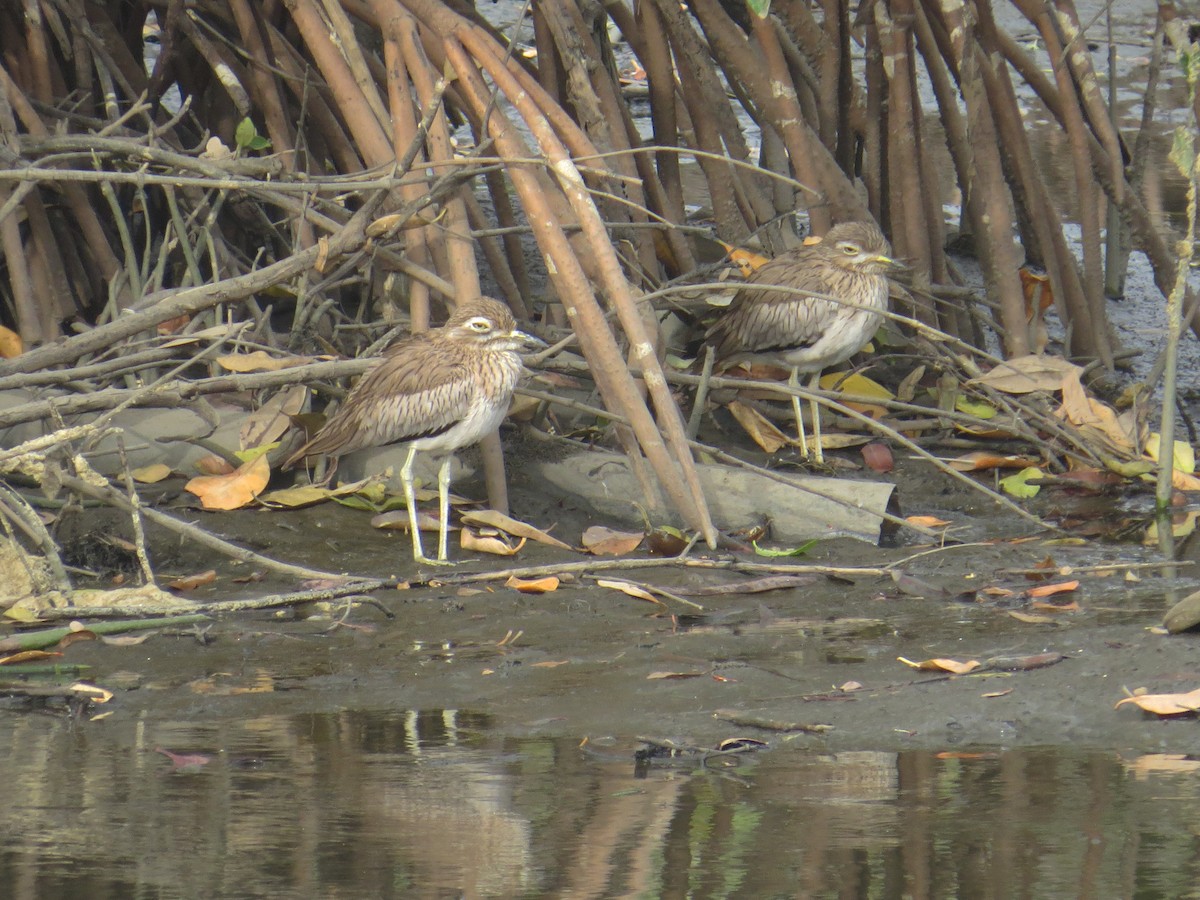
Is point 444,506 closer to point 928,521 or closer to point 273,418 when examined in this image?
point 273,418

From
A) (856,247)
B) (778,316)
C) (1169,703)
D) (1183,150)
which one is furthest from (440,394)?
(1169,703)

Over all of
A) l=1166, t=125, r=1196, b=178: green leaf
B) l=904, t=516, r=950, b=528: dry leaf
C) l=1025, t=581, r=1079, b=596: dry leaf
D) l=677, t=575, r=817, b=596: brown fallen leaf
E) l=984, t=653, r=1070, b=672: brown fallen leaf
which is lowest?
l=904, t=516, r=950, b=528: dry leaf

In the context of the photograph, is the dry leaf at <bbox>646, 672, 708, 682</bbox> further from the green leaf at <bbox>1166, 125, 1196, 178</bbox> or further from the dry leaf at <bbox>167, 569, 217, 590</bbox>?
the green leaf at <bbox>1166, 125, 1196, 178</bbox>

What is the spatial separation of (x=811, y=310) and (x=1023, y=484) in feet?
3.41

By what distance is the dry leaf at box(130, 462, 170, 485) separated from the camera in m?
5.49

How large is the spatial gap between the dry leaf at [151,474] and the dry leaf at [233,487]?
0.14 m

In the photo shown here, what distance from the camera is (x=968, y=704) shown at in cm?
361

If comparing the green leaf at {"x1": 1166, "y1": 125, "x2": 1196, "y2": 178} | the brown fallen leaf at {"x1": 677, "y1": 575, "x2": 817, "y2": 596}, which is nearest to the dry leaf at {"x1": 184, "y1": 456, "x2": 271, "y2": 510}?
the brown fallen leaf at {"x1": 677, "y1": 575, "x2": 817, "y2": 596}

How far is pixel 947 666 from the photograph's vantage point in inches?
152

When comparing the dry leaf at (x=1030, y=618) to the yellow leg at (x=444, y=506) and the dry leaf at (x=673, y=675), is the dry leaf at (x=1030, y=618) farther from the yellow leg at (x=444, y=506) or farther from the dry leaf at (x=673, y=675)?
the yellow leg at (x=444, y=506)

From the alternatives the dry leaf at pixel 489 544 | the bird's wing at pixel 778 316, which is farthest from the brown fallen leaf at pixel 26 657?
the bird's wing at pixel 778 316

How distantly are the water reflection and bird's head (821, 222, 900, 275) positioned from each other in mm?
3362

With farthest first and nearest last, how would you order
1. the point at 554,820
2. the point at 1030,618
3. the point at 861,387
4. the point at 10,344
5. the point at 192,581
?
the point at 861,387
the point at 10,344
the point at 192,581
the point at 1030,618
the point at 554,820

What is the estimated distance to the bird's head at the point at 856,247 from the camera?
6500mm
